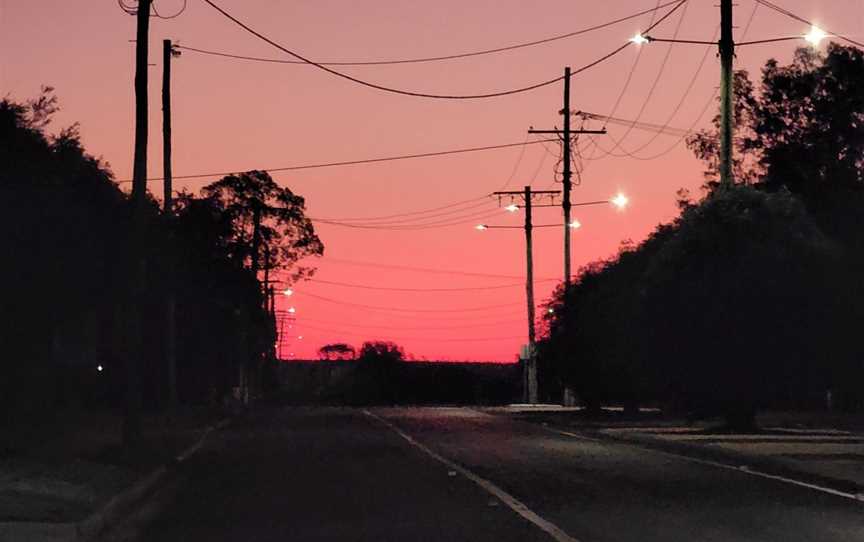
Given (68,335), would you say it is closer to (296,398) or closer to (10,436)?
(10,436)

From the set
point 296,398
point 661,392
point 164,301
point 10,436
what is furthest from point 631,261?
point 296,398

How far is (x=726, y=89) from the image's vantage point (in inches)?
1405

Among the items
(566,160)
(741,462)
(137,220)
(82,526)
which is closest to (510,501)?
(82,526)

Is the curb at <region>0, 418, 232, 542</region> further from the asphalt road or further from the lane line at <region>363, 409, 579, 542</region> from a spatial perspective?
the lane line at <region>363, 409, 579, 542</region>

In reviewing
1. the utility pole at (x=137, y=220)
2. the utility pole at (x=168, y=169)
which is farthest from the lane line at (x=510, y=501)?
the utility pole at (x=168, y=169)

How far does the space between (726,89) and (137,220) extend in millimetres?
15488

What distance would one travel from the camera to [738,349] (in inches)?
1419

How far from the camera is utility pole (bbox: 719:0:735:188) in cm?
3544

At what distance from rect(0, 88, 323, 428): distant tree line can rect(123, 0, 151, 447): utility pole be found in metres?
0.23

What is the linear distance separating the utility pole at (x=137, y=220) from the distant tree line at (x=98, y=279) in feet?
0.75

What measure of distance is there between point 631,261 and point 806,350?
1112 cm

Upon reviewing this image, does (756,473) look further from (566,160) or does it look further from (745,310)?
(566,160)

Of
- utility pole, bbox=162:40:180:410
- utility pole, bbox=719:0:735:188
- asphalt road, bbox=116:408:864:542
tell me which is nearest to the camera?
asphalt road, bbox=116:408:864:542

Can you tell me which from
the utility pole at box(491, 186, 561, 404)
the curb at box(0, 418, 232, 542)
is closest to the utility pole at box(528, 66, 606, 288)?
the utility pole at box(491, 186, 561, 404)
